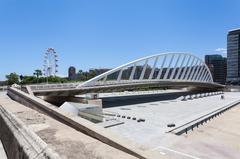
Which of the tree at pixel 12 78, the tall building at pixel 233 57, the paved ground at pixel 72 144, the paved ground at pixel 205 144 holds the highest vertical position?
the tall building at pixel 233 57

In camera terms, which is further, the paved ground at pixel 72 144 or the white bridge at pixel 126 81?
the white bridge at pixel 126 81

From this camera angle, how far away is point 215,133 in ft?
80.3

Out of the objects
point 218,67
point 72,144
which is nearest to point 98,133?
point 72,144

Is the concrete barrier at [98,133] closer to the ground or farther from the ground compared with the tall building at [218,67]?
closer to the ground

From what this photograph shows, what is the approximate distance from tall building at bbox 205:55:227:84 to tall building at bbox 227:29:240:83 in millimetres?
16693

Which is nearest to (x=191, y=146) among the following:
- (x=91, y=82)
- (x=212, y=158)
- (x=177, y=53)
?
(x=212, y=158)

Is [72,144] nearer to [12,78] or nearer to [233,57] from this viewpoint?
[12,78]

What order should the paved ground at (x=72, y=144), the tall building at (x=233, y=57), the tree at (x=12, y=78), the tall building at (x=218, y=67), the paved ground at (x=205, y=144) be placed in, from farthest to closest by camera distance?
the tall building at (x=218, y=67) → the tall building at (x=233, y=57) → the tree at (x=12, y=78) → the paved ground at (x=205, y=144) → the paved ground at (x=72, y=144)

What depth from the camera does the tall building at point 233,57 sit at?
13550 centimetres

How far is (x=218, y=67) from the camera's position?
16150cm

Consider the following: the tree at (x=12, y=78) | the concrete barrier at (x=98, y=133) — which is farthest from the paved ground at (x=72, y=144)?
the tree at (x=12, y=78)

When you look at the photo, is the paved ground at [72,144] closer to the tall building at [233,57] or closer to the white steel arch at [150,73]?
the white steel arch at [150,73]

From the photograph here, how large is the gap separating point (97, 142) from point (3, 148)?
19.2 ft

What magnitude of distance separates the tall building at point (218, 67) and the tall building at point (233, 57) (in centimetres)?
1669
